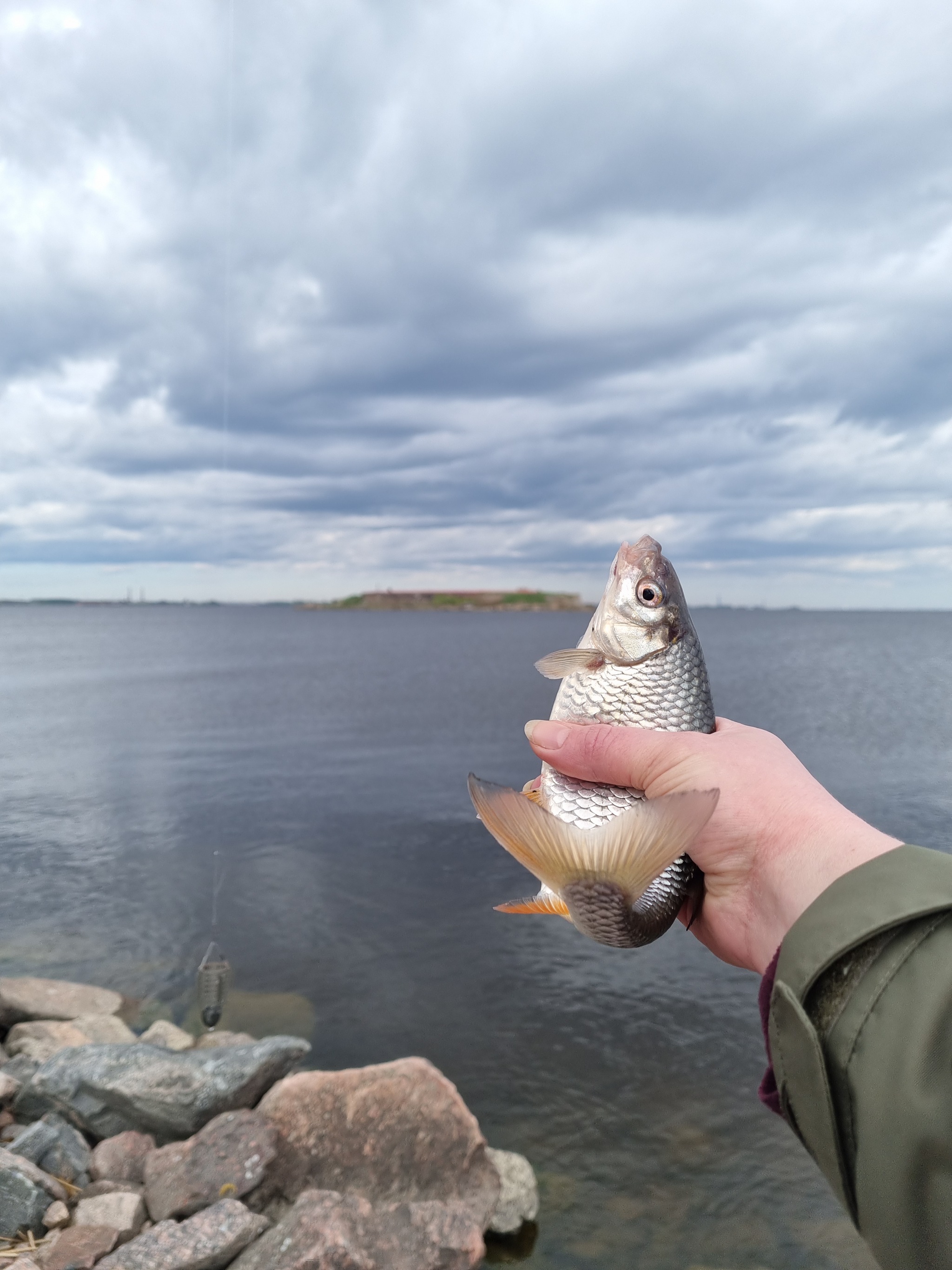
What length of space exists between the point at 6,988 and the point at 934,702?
216ft

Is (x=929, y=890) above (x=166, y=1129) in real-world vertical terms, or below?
above

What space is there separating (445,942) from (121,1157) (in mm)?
9944

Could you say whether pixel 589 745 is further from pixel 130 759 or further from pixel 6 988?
pixel 130 759

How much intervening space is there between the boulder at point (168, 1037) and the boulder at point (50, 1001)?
42.3 inches

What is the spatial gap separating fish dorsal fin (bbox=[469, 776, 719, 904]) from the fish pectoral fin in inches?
14.6

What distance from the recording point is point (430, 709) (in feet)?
Answer: 186

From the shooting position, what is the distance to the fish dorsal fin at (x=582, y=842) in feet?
7.69

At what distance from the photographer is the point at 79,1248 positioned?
668cm

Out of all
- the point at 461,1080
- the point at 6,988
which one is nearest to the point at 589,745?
the point at 461,1080

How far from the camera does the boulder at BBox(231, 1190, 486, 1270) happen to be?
6.64 meters

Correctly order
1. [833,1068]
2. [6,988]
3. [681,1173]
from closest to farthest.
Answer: [833,1068], [681,1173], [6,988]

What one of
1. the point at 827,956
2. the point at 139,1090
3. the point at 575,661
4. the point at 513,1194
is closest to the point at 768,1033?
the point at 827,956

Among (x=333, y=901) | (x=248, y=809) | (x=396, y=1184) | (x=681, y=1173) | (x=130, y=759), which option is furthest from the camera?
(x=130, y=759)

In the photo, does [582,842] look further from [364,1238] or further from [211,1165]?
[211,1165]
